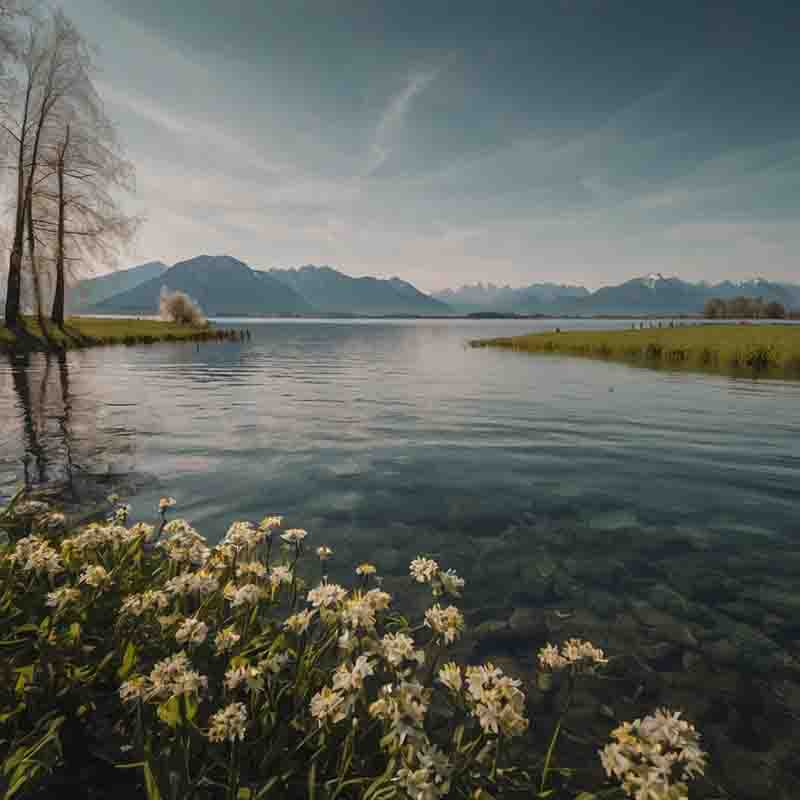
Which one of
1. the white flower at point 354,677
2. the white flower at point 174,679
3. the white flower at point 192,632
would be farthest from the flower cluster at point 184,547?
the white flower at point 354,677

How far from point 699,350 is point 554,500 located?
45.0 meters

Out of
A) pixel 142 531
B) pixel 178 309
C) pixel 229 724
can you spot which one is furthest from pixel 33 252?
pixel 178 309

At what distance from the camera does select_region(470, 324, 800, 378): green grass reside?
40.1 metres

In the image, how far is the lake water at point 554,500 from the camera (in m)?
5.34

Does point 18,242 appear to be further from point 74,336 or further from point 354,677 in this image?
point 354,677

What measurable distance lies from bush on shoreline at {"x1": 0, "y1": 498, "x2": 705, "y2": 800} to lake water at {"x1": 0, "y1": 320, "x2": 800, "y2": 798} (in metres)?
1.30

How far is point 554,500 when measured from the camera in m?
10.8

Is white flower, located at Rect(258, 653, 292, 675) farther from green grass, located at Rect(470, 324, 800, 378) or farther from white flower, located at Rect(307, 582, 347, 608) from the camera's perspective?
green grass, located at Rect(470, 324, 800, 378)

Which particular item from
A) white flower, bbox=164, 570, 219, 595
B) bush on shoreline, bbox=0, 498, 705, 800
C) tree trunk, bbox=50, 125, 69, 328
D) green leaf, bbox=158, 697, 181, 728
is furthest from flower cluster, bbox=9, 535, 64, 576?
tree trunk, bbox=50, 125, 69, 328

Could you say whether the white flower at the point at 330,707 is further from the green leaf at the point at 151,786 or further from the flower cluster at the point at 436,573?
the flower cluster at the point at 436,573

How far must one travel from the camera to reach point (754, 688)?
513cm

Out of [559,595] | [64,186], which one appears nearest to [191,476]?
[559,595]

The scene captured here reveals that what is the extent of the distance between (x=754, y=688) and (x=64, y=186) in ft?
209

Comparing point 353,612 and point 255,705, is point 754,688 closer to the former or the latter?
point 353,612
